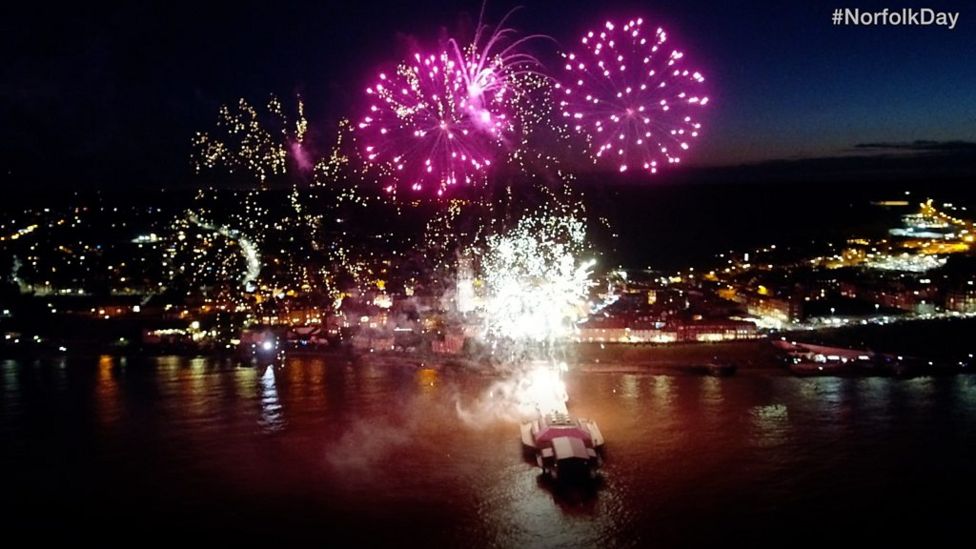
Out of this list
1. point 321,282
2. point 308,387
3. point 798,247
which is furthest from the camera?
point 798,247

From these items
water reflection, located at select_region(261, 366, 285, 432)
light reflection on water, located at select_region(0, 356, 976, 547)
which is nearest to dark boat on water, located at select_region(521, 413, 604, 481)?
light reflection on water, located at select_region(0, 356, 976, 547)

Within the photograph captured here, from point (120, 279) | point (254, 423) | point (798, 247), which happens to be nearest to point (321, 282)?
point (120, 279)

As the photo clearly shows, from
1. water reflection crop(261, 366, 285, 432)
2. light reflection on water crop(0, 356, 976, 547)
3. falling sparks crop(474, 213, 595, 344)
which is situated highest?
falling sparks crop(474, 213, 595, 344)

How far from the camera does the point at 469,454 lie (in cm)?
624

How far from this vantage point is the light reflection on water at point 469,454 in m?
5.03

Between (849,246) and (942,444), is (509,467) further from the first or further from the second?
(849,246)

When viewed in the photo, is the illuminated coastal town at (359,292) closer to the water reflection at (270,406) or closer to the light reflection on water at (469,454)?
A: the water reflection at (270,406)

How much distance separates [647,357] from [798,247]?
15.1m

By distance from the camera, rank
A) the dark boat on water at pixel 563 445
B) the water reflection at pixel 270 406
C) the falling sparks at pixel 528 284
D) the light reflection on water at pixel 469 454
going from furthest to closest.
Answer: the falling sparks at pixel 528 284
the water reflection at pixel 270 406
the dark boat on water at pixel 563 445
the light reflection on water at pixel 469 454

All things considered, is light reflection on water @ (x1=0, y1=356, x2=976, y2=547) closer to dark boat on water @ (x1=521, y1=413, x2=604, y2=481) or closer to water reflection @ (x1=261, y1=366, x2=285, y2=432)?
water reflection @ (x1=261, y1=366, x2=285, y2=432)

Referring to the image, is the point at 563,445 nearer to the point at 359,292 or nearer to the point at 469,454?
the point at 469,454

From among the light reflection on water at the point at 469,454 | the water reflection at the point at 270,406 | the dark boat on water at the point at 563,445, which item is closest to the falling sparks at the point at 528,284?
the light reflection on water at the point at 469,454

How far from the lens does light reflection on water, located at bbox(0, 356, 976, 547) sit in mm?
5031

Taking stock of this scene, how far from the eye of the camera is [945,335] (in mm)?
11992
